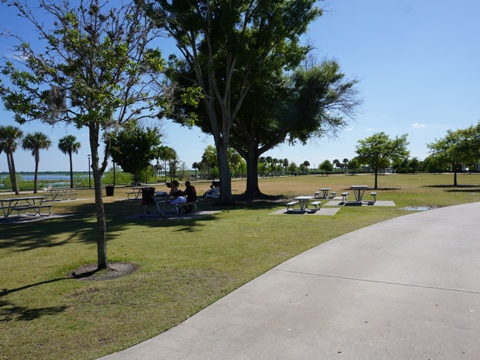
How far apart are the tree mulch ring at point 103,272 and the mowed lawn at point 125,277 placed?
16 centimetres

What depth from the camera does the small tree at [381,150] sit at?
1297 inches

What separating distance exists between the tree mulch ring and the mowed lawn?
0.53 feet

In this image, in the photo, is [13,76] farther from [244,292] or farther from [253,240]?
[253,240]

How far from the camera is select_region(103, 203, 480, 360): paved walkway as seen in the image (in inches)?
131

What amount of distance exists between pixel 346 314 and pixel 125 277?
351 centimetres

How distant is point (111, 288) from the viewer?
527 centimetres

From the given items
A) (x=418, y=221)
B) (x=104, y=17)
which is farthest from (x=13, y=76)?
(x=418, y=221)

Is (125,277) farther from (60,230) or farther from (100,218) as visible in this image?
(60,230)

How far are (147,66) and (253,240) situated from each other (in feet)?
15.4

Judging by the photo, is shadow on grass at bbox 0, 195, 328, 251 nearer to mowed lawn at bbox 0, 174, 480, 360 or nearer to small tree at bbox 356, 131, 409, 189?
mowed lawn at bbox 0, 174, 480, 360

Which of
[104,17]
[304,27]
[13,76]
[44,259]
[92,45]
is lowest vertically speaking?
[44,259]

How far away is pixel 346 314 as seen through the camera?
13.5ft

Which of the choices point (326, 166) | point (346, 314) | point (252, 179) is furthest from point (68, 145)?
point (326, 166)

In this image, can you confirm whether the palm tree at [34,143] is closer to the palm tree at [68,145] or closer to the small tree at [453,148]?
the palm tree at [68,145]
